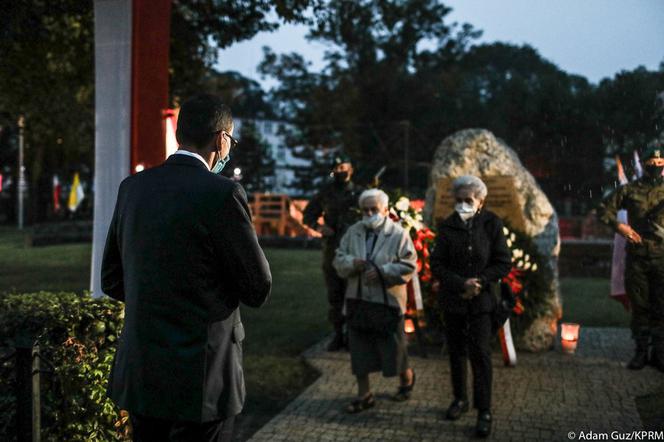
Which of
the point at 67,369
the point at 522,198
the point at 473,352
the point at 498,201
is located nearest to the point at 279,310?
the point at 498,201

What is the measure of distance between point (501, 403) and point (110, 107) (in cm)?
433

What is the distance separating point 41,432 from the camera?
418 centimetres

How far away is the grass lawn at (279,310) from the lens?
22.0ft

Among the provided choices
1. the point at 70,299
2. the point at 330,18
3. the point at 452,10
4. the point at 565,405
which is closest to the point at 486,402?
the point at 565,405

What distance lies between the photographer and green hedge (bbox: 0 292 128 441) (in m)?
4.19

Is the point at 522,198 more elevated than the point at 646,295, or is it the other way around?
the point at 522,198

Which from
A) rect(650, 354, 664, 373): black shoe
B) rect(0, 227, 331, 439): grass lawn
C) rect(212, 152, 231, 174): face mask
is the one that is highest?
rect(212, 152, 231, 174): face mask

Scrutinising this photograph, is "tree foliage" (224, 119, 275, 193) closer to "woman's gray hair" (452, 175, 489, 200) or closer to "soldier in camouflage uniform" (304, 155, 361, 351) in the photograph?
"soldier in camouflage uniform" (304, 155, 361, 351)

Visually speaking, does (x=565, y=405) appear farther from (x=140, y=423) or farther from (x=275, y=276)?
(x=275, y=276)

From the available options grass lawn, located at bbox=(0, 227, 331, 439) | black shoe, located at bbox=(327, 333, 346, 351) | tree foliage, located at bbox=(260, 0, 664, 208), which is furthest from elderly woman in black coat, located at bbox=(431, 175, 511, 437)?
tree foliage, located at bbox=(260, 0, 664, 208)

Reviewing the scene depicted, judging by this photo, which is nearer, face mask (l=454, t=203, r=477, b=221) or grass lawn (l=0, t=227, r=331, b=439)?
face mask (l=454, t=203, r=477, b=221)

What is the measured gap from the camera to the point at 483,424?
17.6 ft

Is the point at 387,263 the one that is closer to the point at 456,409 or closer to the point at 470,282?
the point at 470,282

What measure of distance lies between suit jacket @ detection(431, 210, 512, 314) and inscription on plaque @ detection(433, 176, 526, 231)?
3.04 meters
